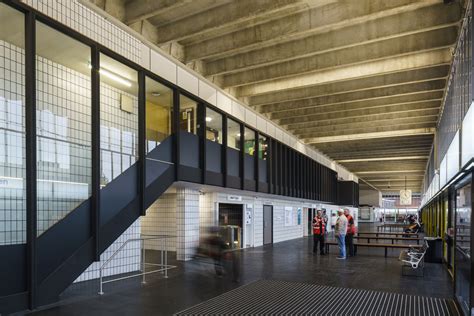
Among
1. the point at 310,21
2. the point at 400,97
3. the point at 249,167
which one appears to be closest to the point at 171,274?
the point at 249,167

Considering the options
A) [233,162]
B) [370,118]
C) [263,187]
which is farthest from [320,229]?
[370,118]

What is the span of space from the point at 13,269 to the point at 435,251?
11740 mm

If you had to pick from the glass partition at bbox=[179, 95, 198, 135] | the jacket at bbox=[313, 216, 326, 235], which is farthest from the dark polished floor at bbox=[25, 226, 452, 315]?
the glass partition at bbox=[179, 95, 198, 135]

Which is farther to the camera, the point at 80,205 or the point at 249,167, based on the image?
the point at 249,167

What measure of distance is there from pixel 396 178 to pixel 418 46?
40.1 metres

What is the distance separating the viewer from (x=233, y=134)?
41.3 feet

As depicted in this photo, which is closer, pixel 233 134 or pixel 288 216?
pixel 233 134

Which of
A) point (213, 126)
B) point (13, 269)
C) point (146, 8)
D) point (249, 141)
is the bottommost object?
point (13, 269)

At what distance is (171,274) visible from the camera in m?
9.08

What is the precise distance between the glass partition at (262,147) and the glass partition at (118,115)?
23.1 ft

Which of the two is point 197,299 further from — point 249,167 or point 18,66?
point 249,167

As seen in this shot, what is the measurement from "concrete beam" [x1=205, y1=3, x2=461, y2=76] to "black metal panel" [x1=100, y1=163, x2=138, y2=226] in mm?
5289

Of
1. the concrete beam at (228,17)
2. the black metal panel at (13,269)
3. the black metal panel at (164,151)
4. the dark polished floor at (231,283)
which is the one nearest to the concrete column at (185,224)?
the dark polished floor at (231,283)

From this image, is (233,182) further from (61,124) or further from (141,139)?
(61,124)
